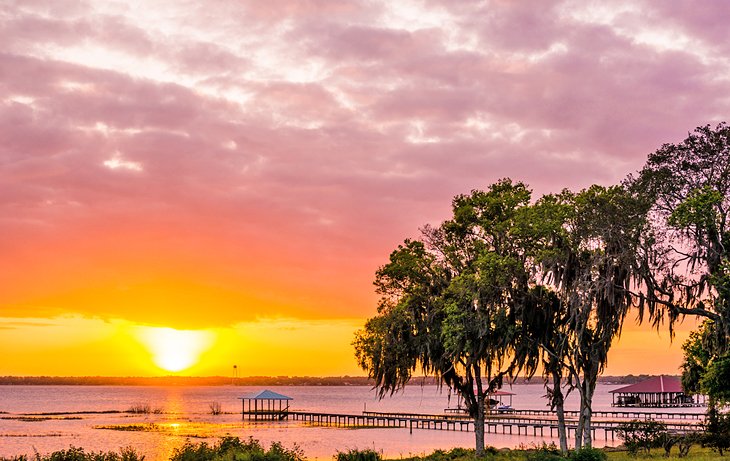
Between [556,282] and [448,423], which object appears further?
[448,423]

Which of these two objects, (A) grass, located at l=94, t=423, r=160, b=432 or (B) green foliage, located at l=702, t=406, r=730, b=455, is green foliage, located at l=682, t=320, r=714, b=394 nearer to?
(B) green foliage, located at l=702, t=406, r=730, b=455

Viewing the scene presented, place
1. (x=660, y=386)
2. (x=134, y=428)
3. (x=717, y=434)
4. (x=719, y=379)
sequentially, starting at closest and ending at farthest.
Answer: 1. (x=719, y=379)
2. (x=717, y=434)
3. (x=134, y=428)
4. (x=660, y=386)

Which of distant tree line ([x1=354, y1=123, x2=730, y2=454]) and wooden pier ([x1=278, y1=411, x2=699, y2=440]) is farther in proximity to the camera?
wooden pier ([x1=278, y1=411, x2=699, y2=440])

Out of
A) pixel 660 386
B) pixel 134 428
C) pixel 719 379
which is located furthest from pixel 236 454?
pixel 660 386

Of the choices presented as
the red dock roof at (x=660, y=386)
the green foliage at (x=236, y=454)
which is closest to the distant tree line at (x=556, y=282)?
the green foliage at (x=236, y=454)

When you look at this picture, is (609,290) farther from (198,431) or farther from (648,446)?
(198,431)

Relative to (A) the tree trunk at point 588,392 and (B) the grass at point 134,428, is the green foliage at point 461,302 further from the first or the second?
(B) the grass at point 134,428

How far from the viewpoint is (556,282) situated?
111ft

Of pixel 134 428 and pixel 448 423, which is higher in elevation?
pixel 134 428

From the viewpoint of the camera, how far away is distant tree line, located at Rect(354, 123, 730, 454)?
104 feet

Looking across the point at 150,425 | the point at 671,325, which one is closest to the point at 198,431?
the point at 150,425

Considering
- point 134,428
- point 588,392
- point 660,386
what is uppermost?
point 588,392

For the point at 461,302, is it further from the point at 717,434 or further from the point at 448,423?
the point at 448,423

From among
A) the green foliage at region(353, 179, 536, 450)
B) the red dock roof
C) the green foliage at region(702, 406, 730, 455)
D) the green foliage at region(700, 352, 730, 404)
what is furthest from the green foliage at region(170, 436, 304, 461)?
the red dock roof
